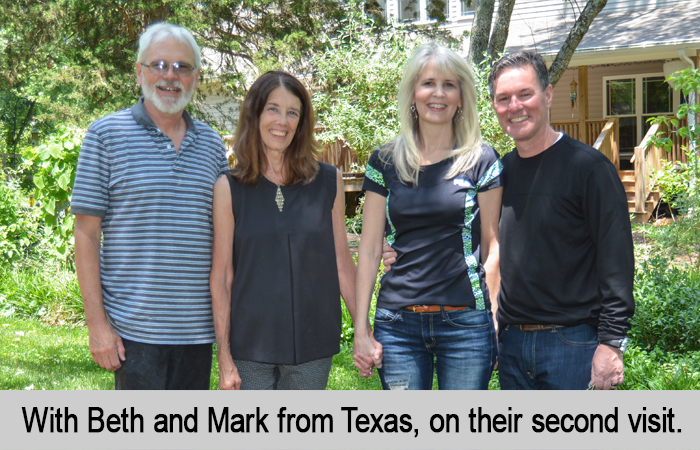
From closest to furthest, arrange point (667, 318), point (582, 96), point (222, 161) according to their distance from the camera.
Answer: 1. point (222, 161)
2. point (667, 318)
3. point (582, 96)

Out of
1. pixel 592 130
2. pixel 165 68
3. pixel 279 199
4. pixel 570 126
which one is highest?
pixel 570 126

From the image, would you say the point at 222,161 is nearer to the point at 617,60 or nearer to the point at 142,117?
the point at 142,117

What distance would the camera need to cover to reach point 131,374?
2.68 meters

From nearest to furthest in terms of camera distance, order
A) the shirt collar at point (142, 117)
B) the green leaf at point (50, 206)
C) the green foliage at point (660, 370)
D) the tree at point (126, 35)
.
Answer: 1. the shirt collar at point (142, 117)
2. the green foliage at point (660, 370)
3. the green leaf at point (50, 206)
4. the tree at point (126, 35)

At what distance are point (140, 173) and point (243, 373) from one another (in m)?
0.93

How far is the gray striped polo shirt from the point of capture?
8.66ft

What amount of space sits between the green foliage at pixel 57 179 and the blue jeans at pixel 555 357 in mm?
5951

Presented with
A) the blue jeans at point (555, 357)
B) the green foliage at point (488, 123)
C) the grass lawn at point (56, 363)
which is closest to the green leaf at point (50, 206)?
the grass lawn at point (56, 363)

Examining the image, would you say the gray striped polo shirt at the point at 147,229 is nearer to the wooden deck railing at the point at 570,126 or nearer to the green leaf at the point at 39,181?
the green leaf at the point at 39,181

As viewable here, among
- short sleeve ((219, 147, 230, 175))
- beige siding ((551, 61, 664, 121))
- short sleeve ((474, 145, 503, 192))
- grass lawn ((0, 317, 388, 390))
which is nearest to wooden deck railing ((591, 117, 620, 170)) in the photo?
beige siding ((551, 61, 664, 121))

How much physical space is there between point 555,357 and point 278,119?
1.48 meters

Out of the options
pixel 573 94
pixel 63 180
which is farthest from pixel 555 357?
pixel 573 94

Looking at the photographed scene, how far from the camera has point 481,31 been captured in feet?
31.8

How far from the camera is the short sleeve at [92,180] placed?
8.54 ft
